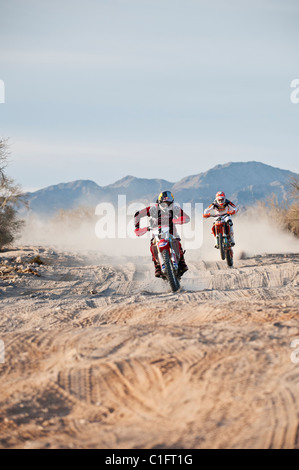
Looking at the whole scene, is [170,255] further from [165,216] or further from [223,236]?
[223,236]

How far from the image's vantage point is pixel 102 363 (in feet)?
16.5

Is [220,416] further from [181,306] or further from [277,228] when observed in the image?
[277,228]

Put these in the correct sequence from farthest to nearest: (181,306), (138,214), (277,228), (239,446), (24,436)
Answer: (277,228) < (138,214) < (181,306) < (24,436) < (239,446)

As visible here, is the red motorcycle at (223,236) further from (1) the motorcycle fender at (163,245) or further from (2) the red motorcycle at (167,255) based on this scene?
(1) the motorcycle fender at (163,245)

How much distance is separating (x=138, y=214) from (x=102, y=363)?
581 cm

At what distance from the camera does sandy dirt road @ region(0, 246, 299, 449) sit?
385 centimetres

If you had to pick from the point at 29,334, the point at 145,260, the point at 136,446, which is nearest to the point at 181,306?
the point at 29,334

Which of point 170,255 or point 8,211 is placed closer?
point 170,255

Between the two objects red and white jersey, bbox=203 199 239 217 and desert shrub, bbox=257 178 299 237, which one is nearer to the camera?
red and white jersey, bbox=203 199 239 217

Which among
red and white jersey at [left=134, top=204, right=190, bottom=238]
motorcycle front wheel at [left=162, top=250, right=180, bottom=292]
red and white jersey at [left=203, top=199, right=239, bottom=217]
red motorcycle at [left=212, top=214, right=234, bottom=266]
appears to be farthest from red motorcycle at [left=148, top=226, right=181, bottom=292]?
red and white jersey at [left=203, top=199, right=239, bottom=217]

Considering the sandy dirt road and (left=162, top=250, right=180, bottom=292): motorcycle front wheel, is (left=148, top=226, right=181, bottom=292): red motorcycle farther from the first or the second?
the sandy dirt road

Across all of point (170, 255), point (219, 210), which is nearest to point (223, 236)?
point (219, 210)

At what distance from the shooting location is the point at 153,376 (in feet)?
15.4

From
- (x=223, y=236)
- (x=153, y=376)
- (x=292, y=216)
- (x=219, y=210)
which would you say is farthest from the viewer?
(x=292, y=216)
